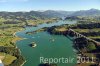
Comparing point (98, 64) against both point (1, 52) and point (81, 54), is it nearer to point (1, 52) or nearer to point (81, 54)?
point (81, 54)

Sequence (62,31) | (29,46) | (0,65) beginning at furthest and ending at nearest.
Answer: (62,31) → (29,46) → (0,65)

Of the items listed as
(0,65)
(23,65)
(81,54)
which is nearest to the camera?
(0,65)

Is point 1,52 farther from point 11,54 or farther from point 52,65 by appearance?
point 52,65

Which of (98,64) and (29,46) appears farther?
(29,46)

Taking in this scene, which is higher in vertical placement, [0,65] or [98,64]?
[0,65]

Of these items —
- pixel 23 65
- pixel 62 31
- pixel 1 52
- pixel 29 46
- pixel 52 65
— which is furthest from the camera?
pixel 62 31

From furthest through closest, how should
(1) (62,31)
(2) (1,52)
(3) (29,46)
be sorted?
(1) (62,31) → (3) (29,46) → (2) (1,52)

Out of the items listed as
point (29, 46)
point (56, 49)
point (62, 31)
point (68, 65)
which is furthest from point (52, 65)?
point (62, 31)

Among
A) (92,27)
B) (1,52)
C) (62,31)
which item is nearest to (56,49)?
(1,52)

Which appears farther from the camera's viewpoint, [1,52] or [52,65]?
[1,52]
